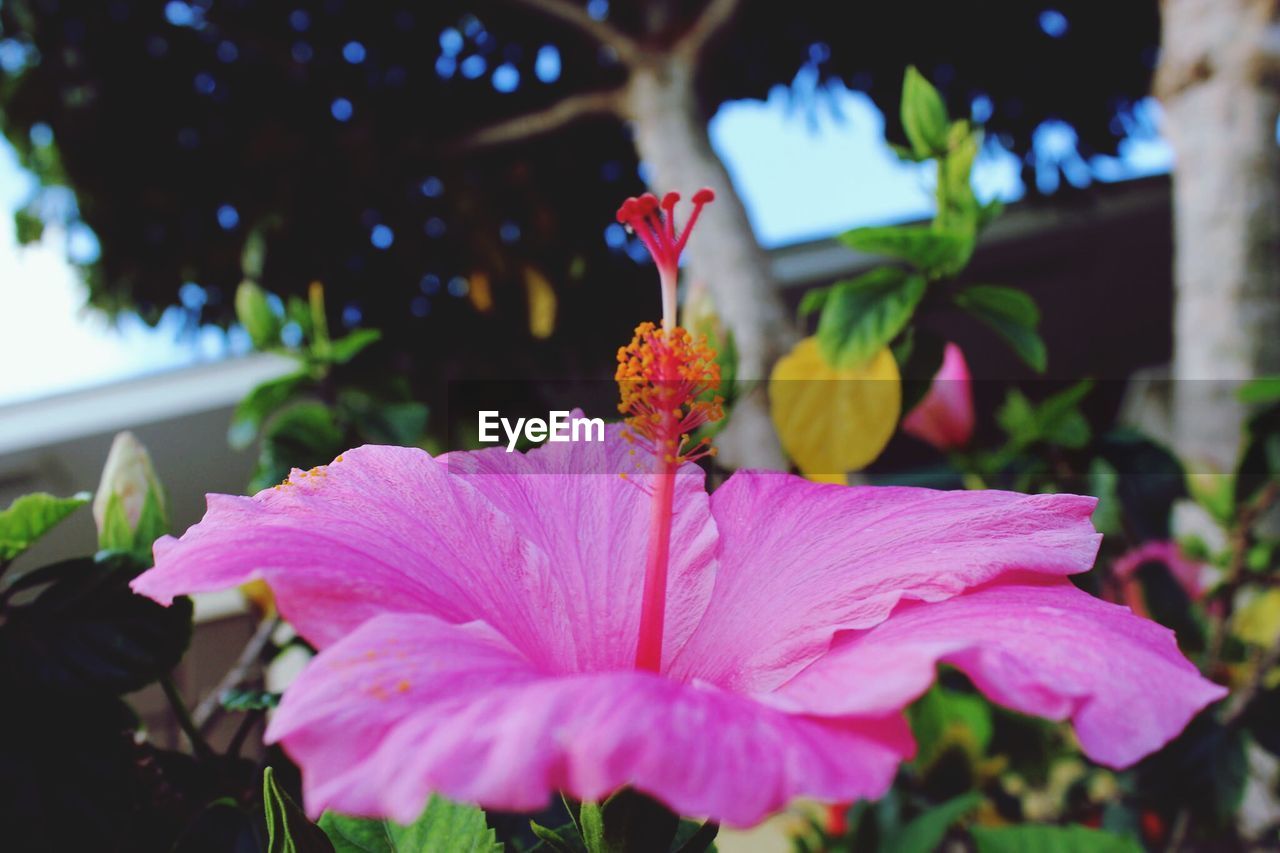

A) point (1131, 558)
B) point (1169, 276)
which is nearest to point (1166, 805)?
Result: point (1131, 558)

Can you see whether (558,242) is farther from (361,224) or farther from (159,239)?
(159,239)

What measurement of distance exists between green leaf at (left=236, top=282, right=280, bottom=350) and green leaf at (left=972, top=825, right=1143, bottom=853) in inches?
30.6

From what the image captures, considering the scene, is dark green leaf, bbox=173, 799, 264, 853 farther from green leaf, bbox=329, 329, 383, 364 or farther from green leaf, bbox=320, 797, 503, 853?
green leaf, bbox=329, 329, 383, 364

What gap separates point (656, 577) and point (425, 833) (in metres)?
0.14

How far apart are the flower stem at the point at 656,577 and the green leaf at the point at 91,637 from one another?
30 centimetres

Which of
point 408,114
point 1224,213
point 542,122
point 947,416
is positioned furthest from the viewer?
point 408,114

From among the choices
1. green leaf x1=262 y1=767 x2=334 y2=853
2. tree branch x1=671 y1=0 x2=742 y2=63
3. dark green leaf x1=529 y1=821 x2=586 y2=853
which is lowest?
dark green leaf x1=529 y1=821 x2=586 y2=853

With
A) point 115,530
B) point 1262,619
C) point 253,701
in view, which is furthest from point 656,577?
point 1262,619

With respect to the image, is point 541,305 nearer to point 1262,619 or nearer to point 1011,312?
point 1011,312

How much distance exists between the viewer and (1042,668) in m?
0.25

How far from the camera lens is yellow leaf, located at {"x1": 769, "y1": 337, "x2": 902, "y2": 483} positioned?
586 millimetres

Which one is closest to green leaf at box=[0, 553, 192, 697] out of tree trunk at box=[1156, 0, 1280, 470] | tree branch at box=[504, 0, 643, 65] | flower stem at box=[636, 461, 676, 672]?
flower stem at box=[636, 461, 676, 672]

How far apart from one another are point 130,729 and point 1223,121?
5.17ft

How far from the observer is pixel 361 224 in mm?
2406
